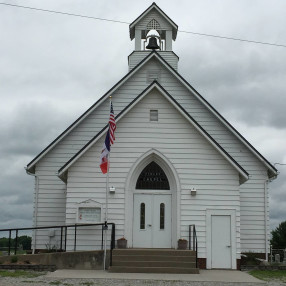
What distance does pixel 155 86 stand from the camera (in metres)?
19.0

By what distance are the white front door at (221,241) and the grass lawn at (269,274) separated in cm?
102

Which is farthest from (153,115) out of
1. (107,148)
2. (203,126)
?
(203,126)

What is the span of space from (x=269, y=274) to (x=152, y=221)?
4.54 m

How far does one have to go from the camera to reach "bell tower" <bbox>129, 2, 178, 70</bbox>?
80.5ft

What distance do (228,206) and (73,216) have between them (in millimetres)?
5529

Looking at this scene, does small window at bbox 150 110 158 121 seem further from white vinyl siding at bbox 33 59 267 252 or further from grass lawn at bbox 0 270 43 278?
grass lawn at bbox 0 270 43 278

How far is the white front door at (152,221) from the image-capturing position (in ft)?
62.1

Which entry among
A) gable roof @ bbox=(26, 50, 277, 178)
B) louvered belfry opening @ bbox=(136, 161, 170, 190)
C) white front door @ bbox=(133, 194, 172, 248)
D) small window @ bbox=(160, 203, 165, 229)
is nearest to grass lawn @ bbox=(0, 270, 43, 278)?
white front door @ bbox=(133, 194, 172, 248)

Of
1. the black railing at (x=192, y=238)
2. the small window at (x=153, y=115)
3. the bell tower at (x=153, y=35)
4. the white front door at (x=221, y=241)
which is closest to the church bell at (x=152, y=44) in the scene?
the bell tower at (x=153, y=35)

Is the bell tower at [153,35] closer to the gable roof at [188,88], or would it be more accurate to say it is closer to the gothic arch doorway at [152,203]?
the gable roof at [188,88]

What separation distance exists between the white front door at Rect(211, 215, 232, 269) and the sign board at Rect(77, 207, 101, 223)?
4083 millimetres

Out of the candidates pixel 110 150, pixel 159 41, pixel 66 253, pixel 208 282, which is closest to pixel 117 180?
pixel 110 150

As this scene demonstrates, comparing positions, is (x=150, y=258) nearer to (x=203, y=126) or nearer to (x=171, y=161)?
(x=171, y=161)

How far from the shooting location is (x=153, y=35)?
24.6m
